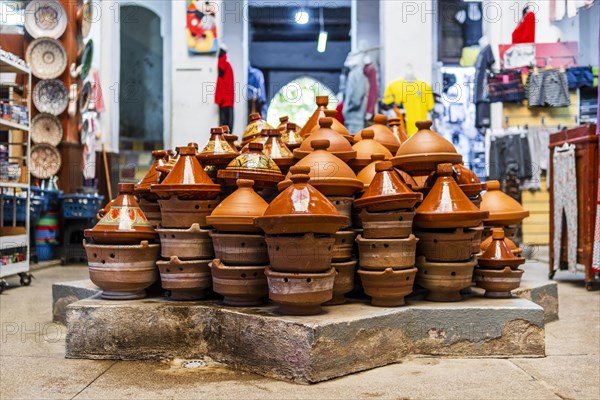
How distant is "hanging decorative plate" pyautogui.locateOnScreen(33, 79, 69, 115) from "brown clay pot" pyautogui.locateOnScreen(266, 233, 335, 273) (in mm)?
6395

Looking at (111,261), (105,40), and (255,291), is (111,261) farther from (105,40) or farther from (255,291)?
(105,40)

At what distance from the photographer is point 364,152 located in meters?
3.67

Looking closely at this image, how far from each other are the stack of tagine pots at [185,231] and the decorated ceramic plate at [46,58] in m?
5.81

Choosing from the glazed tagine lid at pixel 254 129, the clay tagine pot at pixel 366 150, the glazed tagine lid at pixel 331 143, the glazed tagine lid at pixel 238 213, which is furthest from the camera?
Answer: the glazed tagine lid at pixel 254 129

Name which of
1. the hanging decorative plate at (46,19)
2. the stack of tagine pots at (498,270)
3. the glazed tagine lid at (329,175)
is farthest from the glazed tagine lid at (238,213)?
the hanging decorative plate at (46,19)

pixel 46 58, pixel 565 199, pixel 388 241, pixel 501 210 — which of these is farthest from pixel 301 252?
pixel 46 58

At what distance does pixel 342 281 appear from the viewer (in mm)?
3057

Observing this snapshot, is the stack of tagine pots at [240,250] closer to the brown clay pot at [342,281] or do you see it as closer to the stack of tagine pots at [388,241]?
the brown clay pot at [342,281]

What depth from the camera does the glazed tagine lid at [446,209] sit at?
120 inches

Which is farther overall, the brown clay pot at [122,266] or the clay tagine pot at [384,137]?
the clay tagine pot at [384,137]

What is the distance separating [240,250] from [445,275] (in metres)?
1.02

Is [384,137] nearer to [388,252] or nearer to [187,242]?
[388,252]

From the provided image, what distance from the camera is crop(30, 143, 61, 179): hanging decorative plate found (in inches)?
316

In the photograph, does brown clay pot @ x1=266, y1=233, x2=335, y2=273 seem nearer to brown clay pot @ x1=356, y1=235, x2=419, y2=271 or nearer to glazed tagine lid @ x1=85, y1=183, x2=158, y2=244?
brown clay pot @ x1=356, y1=235, x2=419, y2=271
